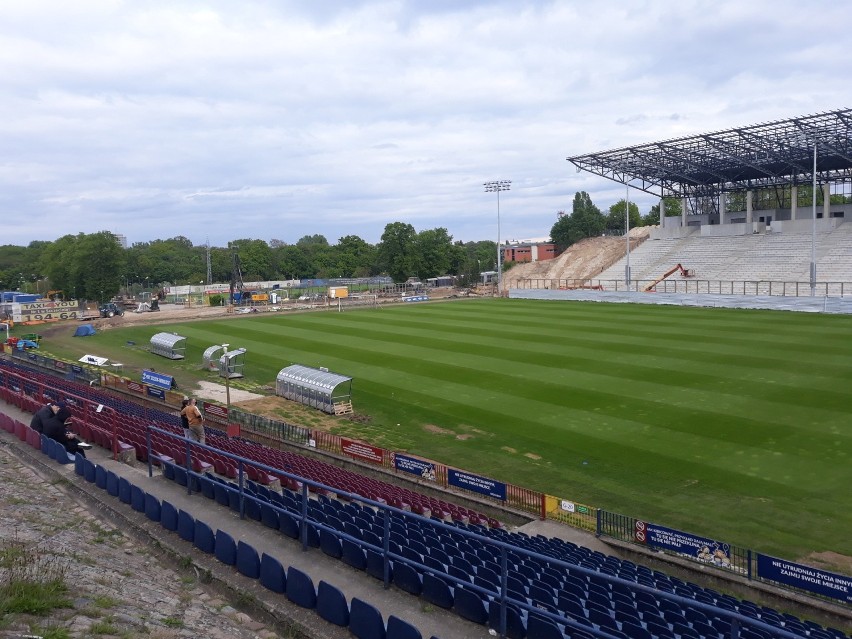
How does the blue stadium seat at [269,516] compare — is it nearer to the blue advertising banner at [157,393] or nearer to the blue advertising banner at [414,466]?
the blue advertising banner at [414,466]

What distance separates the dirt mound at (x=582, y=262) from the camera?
99625mm

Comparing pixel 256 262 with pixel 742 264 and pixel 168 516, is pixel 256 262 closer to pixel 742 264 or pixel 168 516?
pixel 742 264

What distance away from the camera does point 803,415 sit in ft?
83.8

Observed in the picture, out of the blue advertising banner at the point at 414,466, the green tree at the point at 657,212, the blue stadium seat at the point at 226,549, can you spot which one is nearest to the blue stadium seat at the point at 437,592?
the blue stadium seat at the point at 226,549

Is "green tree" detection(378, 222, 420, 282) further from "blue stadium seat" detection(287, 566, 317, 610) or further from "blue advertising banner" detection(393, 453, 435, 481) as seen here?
"blue stadium seat" detection(287, 566, 317, 610)

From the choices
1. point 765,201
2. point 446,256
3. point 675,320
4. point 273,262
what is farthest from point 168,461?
point 273,262

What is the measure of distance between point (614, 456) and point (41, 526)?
16.8 metres

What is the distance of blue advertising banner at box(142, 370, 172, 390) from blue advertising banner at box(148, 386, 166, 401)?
95 centimetres

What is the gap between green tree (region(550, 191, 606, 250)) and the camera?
121 meters

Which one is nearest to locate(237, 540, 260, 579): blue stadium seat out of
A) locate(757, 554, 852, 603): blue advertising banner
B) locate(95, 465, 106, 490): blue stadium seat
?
locate(95, 465, 106, 490): blue stadium seat

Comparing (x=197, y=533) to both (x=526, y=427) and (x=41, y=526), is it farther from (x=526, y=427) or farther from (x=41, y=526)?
(x=526, y=427)

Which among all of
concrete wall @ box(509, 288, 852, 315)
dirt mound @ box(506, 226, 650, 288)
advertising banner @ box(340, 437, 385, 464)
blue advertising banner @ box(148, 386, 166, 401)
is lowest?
advertising banner @ box(340, 437, 385, 464)

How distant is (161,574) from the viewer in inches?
400

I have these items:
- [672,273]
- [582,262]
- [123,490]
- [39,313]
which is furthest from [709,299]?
[39,313]
